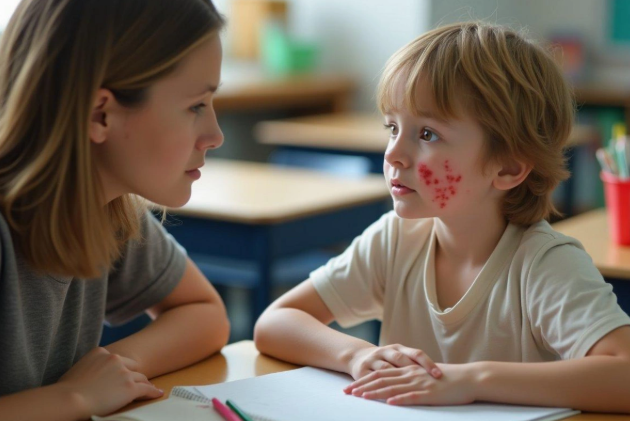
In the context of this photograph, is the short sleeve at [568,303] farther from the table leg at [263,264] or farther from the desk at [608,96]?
the desk at [608,96]

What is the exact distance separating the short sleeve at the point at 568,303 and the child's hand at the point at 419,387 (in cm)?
14

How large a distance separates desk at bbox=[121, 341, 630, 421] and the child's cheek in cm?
30

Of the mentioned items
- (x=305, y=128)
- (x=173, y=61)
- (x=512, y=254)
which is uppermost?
(x=173, y=61)

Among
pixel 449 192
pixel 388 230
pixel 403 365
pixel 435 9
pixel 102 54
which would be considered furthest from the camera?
pixel 435 9

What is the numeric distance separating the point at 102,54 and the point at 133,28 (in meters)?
0.05

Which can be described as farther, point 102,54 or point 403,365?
point 403,365

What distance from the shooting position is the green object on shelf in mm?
4945

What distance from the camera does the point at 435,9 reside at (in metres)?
4.66

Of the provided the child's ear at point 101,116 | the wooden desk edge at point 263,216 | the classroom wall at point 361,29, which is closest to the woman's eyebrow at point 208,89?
the child's ear at point 101,116

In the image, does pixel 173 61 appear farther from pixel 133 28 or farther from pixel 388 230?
pixel 388 230

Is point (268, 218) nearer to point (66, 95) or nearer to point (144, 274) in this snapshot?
point (144, 274)

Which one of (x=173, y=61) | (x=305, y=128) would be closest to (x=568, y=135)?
(x=173, y=61)

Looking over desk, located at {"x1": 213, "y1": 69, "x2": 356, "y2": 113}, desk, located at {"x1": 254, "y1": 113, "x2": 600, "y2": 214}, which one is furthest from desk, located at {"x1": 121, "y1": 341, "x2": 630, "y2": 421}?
desk, located at {"x1": 213, "y1": 69, "x2": 356, "y2": 113}

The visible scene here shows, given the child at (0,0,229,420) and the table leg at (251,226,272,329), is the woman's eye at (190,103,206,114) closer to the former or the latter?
the child at (0,0,229,420)
